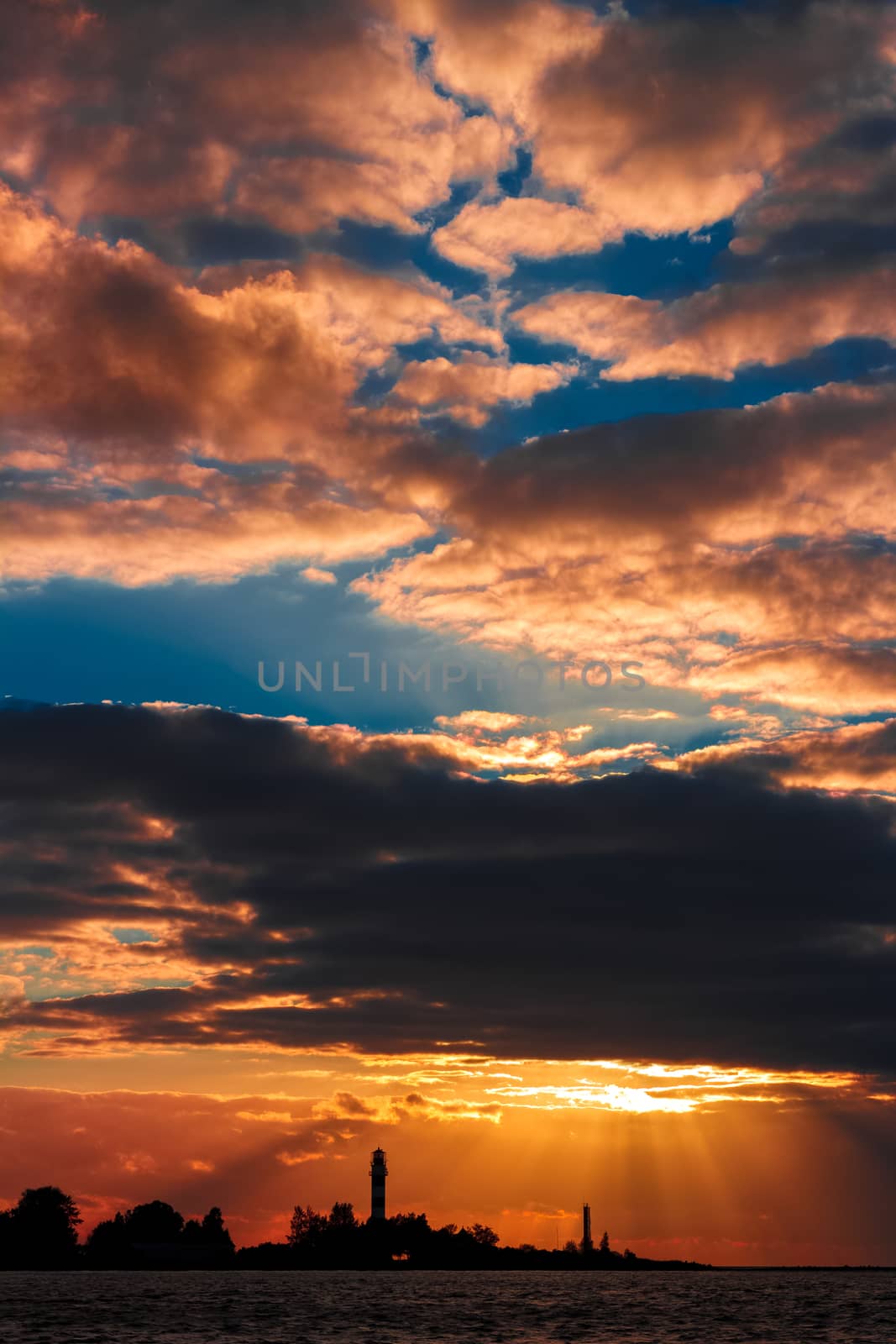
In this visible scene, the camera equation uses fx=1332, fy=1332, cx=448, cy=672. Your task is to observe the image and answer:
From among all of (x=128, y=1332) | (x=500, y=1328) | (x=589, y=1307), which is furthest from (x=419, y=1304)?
(x=128, y=1332)

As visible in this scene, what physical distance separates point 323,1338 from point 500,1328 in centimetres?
2580

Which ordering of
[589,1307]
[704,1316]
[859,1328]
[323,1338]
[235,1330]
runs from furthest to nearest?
[589,1307], [704,1316], [859,1328], [235,1330], [323,1338]

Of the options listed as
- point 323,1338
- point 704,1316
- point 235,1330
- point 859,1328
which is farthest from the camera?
point 704,1316

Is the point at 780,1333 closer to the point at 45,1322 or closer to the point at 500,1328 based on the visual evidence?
the point at 500,1328

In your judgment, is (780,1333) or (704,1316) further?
(704,1316)

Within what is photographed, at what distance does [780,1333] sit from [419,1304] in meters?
76.6

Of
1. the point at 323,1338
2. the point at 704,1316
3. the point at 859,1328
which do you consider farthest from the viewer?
the point at 704,1316

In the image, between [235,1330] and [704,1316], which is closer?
[235,1330]

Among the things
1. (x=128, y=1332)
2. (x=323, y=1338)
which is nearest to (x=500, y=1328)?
(x=323, y=1338)

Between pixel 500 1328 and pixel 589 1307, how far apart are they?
62430mm

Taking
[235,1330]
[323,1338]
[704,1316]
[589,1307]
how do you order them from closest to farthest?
[323,1338] → [235,1330] → [704,1316] → [589,1307]

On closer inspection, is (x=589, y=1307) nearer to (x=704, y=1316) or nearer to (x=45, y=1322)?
(x=704, y=1316)

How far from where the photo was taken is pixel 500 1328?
443 feet

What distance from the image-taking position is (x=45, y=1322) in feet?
443
